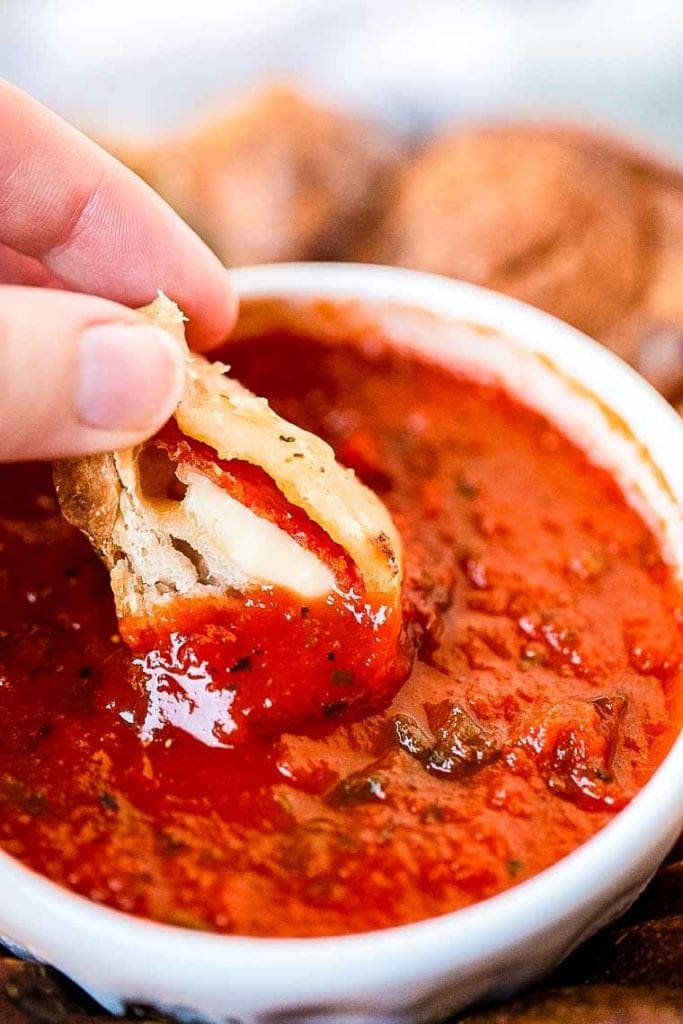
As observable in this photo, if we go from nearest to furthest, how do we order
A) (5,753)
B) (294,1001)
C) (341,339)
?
(294,1001) → (5,753) → (341,339)

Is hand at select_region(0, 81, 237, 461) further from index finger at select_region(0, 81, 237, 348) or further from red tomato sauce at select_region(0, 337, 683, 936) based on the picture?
red tomato sauce at select_region(0, 337, 683, 936)

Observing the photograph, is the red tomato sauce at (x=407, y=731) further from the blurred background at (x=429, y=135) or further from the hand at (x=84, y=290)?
the blurred background at (x=429, y=135)

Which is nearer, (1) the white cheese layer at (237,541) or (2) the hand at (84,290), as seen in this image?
(2) the hand at (84,290)

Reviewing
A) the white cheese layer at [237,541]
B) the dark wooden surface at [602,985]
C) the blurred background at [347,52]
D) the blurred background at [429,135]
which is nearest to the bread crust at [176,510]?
the white cheese layer at [237,541]

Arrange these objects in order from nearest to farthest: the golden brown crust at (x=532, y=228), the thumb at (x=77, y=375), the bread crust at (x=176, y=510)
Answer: the thumb at (x=77, y=375), the bread crust at (x=176, y=510), the golden brown crust at (x=532, y=228)

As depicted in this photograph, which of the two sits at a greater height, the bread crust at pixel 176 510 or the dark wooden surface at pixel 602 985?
the bread crust at pixel 176 510

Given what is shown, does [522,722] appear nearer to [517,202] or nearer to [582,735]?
[582,735]

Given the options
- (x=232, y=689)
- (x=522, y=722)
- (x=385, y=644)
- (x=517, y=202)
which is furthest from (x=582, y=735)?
(x=517, y=202)
